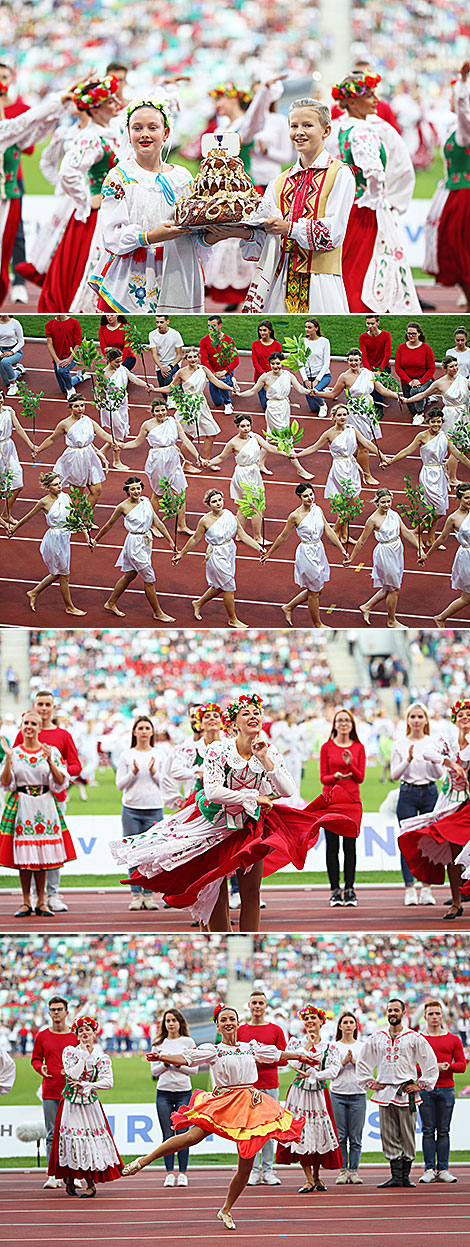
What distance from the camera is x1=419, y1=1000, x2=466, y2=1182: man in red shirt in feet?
30.2

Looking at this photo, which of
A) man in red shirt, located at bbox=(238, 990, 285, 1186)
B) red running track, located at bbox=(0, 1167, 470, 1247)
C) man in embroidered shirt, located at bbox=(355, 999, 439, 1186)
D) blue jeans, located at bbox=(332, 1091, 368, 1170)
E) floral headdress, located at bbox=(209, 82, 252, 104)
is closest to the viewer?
red running track, located at bbox=(0, 1167, 470, 1247)

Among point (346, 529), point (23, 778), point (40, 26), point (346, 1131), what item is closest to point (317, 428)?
point (346, 529)

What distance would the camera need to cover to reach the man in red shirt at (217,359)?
32.8 feet

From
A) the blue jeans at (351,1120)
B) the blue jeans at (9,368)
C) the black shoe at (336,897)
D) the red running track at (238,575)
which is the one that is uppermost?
the blue jeans at (9,368)

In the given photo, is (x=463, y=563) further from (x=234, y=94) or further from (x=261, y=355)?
(x=234, y=94)

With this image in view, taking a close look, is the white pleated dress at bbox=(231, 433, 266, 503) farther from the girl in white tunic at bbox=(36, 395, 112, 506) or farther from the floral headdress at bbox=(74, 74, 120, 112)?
the floral headdress at bbox=(74, 74, 120, 112)

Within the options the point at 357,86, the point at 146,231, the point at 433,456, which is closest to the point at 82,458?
the point at 146,231

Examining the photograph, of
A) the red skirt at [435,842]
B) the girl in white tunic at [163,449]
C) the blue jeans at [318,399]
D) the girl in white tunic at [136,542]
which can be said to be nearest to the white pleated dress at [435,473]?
the blue jeans at [318,399]

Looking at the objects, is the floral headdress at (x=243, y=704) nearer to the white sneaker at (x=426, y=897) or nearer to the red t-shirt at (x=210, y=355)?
the white sneaker at (x=426, y=897)

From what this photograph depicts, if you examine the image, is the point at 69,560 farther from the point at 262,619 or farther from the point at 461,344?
the point at 461,344

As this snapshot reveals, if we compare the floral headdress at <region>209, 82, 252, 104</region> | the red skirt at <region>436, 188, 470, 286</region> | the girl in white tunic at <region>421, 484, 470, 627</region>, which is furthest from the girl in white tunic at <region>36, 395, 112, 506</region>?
the floral headdress at <region>209, 82, 252, 104</region>

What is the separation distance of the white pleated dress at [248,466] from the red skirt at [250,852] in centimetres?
203

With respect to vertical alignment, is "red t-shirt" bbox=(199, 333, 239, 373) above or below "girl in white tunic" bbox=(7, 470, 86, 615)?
above

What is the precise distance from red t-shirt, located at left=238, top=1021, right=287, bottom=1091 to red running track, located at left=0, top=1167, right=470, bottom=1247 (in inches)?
25.4
